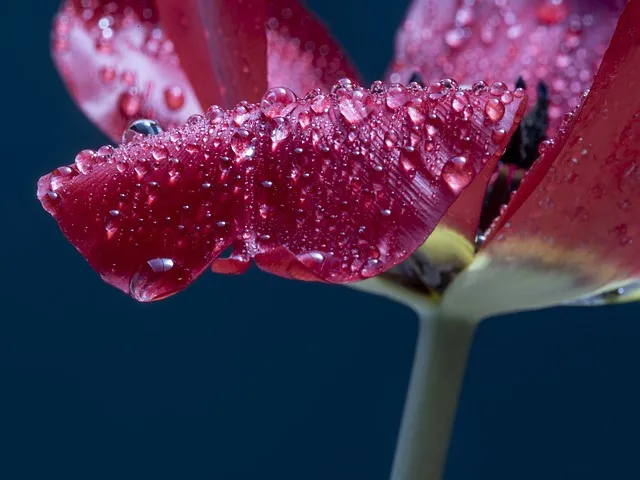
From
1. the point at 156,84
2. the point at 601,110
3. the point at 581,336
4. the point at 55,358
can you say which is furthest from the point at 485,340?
the point at 601,110

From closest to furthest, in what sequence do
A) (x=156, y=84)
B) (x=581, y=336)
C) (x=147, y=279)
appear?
(x=147, y=279)
(x=156, y=84)
(x=581, y=336)

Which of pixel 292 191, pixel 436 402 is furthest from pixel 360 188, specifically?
pixel 436 402

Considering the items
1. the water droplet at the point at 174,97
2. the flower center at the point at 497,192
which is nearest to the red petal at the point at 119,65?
the water droplet at the point at 174,97

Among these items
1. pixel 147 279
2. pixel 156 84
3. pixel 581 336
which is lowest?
pixel 147 279

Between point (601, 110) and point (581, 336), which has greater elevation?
point (581, 336)

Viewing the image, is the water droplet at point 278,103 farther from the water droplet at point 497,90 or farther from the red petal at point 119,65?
the red petal at point 119,65

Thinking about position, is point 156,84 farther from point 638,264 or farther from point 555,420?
point 555,420

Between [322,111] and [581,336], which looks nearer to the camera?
[322,111]
